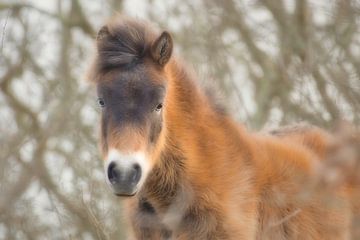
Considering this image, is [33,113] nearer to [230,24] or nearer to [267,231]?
[230,24]

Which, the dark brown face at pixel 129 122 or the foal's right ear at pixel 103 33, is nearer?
the dark brown face at pixel 129 122

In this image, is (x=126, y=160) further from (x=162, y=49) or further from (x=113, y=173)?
(x=162, y=49)

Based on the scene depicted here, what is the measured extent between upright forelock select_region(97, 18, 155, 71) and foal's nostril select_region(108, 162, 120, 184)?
2.86 ft

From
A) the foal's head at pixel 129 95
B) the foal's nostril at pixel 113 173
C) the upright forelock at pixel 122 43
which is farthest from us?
the upright forelock at pixel 122 43

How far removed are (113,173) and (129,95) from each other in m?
0.63

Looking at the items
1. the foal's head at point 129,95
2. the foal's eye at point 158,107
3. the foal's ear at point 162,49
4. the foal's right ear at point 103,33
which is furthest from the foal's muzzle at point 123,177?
the foal's right ear at point 103,33

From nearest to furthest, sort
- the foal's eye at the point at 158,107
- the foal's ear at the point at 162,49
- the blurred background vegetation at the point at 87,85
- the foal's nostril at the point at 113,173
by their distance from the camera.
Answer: the foal's nostril at the point at 113,173 < the foal's eye at the point at 158,107 < the foal's ear at the point at 162,49 < the blurred background vegetation at the point at 87,85

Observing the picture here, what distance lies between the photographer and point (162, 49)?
16.3 feet

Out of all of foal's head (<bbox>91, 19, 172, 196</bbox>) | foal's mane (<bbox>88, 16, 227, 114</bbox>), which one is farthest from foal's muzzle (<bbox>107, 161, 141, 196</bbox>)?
foal's mane (<bbox>88, 16, 227, 114</bbox>)

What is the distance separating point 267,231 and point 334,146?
3229mm

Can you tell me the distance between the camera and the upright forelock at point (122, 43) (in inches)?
189

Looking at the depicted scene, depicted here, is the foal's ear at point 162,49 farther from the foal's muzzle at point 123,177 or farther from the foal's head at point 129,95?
the foal's muzzle at point 123,177

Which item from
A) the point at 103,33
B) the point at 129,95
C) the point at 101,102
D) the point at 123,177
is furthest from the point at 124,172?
the point at 103,33

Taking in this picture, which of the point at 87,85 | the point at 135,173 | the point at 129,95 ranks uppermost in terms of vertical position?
the point at 129,95
